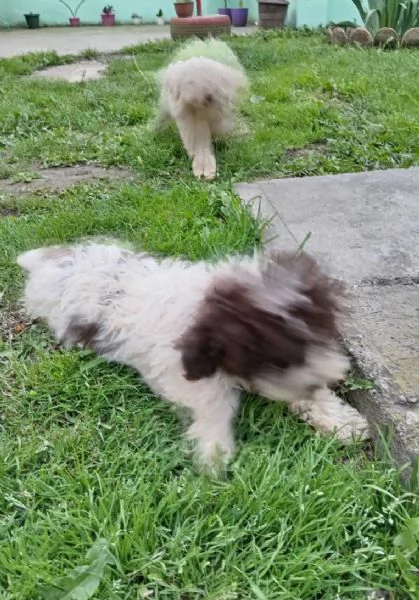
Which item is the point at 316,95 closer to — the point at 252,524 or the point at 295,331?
the point at 295,331

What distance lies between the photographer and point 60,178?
4.53m

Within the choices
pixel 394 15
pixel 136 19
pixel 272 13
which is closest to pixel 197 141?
pixel 394 15

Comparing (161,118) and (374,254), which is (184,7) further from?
(374,254)

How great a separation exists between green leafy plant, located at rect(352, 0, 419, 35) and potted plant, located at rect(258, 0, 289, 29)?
13.3 ft

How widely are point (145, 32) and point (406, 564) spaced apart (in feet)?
46.4

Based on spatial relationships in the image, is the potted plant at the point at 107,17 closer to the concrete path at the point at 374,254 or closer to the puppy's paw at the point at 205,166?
the puppy's paw at the point at 205,166

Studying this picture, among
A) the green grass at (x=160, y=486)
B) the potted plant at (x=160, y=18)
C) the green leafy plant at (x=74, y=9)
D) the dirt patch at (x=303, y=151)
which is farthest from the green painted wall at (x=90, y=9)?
the green grass at (x=160, y=486)

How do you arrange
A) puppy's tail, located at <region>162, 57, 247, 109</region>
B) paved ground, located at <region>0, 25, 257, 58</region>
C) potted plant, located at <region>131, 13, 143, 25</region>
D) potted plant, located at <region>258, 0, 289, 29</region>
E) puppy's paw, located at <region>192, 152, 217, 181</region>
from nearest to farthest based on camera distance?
1. puppy's tail, located at <region>162, 57, 247, 109</region>
2. puppy's paw, located at <region>192, 152, 217, 181</region>
3. paved ground, located at <region>0, 25, 257, 58</region>
4. potted plant, located at <region>258, 0, 289, 29</region>
5. potted plant, located at <region>131, 13, 143, 25</region>

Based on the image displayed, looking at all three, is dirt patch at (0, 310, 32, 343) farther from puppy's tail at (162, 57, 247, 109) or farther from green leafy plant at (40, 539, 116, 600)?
puppy's tail at (162, 57, 247, 109)

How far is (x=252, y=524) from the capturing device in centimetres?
173

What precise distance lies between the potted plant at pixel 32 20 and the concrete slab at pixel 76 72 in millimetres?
7566

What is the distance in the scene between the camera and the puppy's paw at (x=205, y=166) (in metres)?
4.23

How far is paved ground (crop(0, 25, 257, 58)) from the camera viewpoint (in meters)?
10.9

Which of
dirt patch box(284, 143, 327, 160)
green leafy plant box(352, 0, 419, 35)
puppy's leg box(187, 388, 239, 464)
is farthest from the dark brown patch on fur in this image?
green leafy plant box(352, 0, 419, 35)
